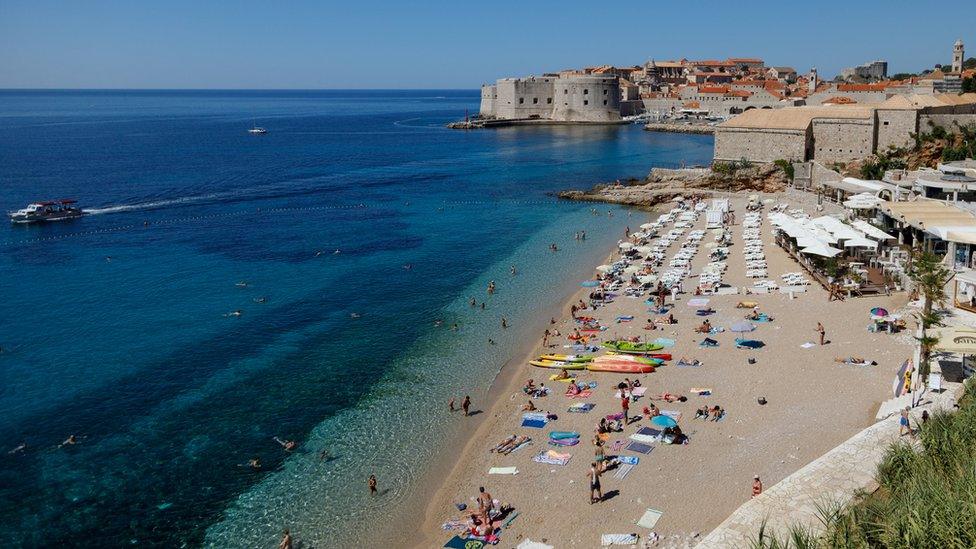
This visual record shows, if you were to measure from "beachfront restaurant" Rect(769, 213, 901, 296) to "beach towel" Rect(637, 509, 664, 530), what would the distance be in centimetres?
1186

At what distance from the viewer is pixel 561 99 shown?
322ft

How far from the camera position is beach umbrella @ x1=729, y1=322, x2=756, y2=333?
18297 millimetres

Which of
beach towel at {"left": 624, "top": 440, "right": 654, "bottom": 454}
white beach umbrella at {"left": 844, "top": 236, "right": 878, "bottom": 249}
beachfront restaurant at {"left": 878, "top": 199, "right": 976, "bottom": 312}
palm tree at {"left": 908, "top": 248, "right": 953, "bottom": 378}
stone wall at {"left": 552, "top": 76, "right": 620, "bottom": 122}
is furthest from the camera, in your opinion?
stone wall at {"left": 552, "top": 76, "right": 620, "bottom": 122}

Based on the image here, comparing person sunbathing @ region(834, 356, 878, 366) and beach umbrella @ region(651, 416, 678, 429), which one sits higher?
person sunbathing @ region(834, 356, 878, 366)

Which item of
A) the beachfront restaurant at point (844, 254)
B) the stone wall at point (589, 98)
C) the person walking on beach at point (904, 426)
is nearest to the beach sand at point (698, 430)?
the beachfront restaurant at point (844, 254)

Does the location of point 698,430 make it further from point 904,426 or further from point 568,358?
point 568,358

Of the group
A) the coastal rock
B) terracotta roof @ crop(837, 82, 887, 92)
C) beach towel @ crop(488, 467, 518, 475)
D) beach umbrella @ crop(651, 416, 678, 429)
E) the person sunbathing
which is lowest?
beach towel @ crop(488, 467, 518, 475)

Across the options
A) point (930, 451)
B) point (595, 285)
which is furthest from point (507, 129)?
point (930, 451)

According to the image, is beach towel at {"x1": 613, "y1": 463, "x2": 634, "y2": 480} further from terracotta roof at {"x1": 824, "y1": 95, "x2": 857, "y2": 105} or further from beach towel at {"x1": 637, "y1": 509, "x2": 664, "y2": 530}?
terracotta roof at {"x1": 824, "y1": 95, "x2": 857, "y2": 105}

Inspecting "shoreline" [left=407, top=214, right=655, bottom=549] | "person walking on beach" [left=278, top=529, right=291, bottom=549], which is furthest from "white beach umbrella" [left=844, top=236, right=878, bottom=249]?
"person walking on beach" [left=278, top=529, right=291, bottom=549]

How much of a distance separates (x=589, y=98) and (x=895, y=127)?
202ft

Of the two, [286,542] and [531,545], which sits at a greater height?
[531,545]

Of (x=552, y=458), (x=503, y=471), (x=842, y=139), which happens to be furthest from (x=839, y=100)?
(x=503, y=471)

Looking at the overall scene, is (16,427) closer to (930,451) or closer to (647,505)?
(647,505)
